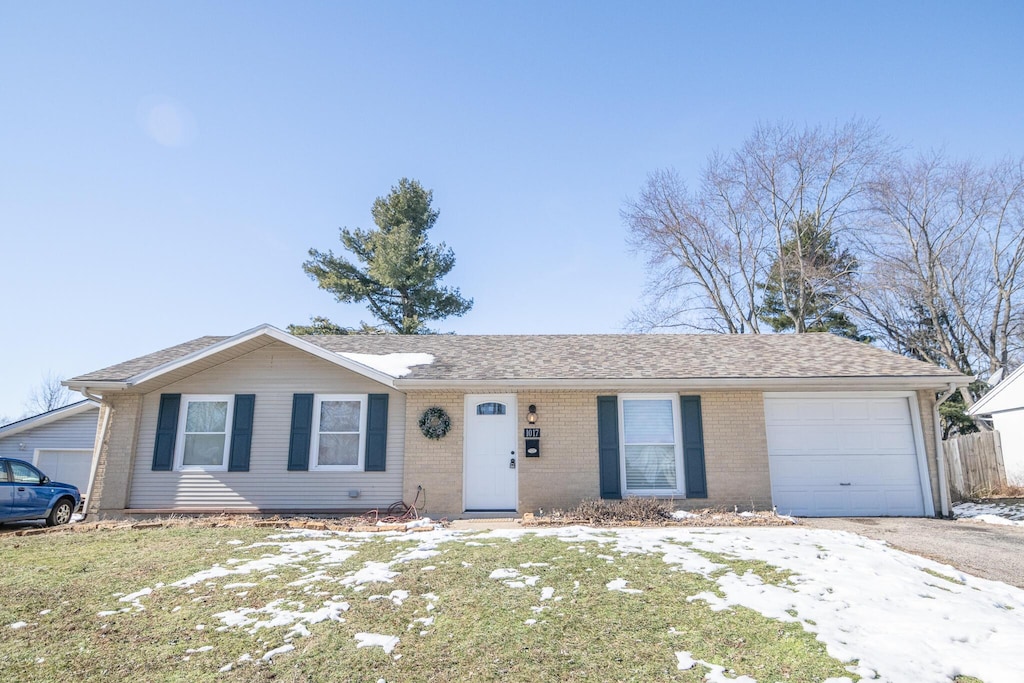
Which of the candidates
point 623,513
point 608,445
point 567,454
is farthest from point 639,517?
point 567,454

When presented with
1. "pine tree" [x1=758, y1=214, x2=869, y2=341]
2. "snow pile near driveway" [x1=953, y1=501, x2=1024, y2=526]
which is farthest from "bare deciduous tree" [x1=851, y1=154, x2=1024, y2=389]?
"snow pile near driveway" [x1=953, y1=501, x2=1024, y2=526]

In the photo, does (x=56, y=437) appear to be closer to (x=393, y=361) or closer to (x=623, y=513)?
(x=393, y=361)

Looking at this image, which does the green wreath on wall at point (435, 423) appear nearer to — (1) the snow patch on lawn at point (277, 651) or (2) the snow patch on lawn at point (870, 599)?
(2) the snow patch on lawn at point (870, 599)

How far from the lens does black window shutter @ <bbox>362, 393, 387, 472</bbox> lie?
10.5 m

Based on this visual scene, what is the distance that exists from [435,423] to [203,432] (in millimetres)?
4455

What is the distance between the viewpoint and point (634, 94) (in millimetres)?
12195

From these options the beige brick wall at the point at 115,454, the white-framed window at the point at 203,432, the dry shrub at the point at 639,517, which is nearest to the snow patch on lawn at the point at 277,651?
the dry shrub at the point at 639,517

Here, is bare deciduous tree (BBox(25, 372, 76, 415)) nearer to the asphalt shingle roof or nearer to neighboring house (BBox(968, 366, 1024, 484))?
the asphalt shingle roof

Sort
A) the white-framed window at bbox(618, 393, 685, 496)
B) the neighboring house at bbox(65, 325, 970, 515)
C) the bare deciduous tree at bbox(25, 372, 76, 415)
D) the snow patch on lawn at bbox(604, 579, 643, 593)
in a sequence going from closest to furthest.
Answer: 1. the snow patch on lawn at bbox(604, 579, 643, 593)
2. the neighboring house at bbox(65, 325, 970, 515)
3. the white-framed window at bbox(618, 393, 685, 496)
4. the bare deciduous tree at bbox(25, 372, 76, 415)

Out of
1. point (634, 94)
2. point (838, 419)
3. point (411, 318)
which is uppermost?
point (634, 94)

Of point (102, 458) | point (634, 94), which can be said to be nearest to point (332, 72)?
point (634, 94)

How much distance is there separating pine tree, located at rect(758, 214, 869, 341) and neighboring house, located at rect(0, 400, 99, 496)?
81.4 ft

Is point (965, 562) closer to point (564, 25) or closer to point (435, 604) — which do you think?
point (435, 604)

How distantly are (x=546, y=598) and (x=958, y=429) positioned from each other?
2593 centimetres
